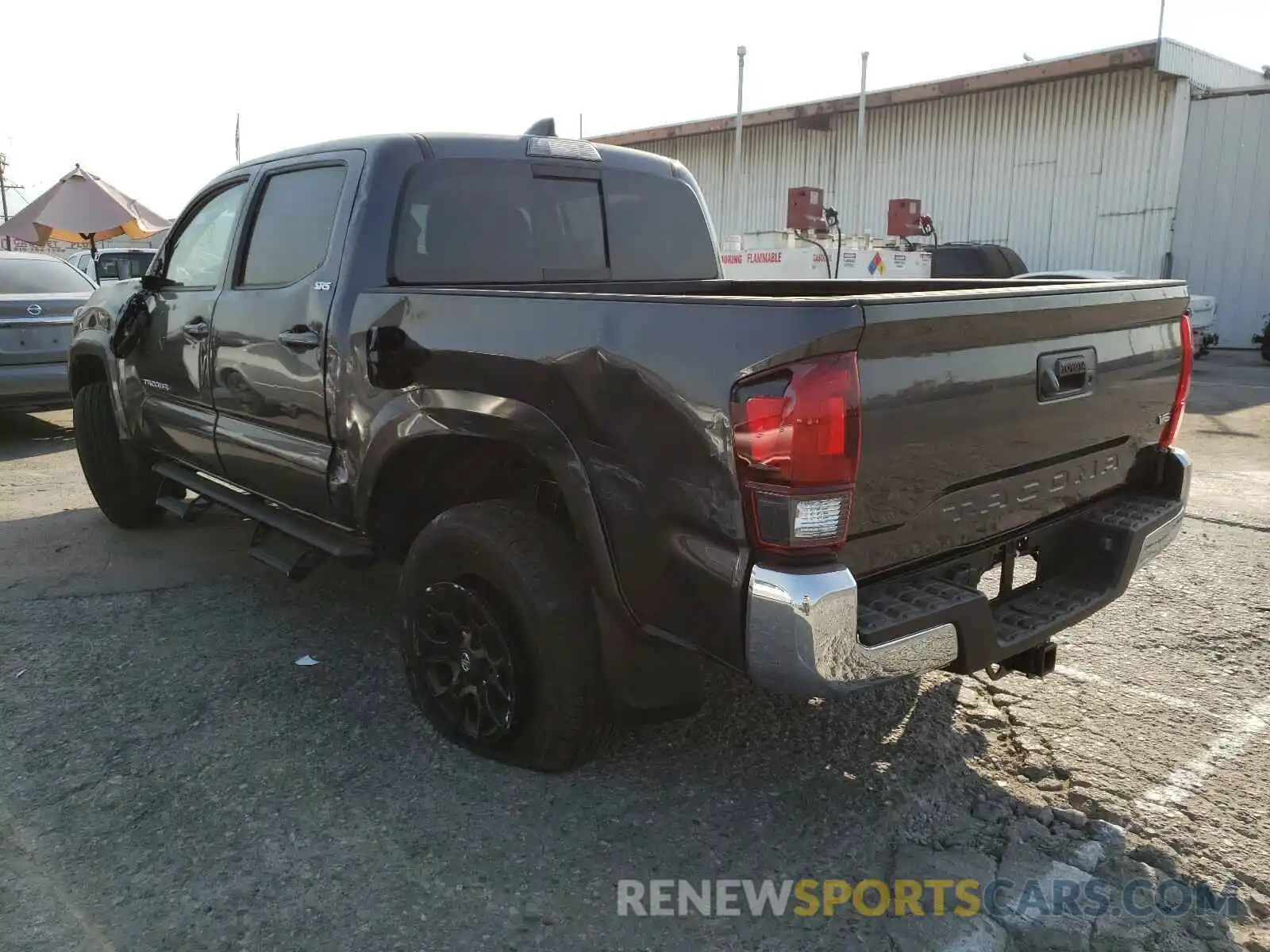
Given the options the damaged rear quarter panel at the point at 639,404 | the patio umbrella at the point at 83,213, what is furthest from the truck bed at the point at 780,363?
Result: the patio umbrella at the point at 83,213

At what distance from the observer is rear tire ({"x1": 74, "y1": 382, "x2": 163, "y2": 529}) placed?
552 centimetres

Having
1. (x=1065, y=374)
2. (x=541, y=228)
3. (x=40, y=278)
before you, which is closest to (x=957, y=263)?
(x=40, y=278)

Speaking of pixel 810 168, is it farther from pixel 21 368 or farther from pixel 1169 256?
pixel 21 368

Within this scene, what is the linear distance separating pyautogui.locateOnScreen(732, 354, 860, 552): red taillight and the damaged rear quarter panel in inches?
1.7

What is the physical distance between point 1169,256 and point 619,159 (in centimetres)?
1799

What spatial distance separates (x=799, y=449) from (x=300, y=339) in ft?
6.95

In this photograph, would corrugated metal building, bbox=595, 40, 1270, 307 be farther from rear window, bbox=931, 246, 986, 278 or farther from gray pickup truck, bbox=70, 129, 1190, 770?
gray pickup truck, bbox=70, 129, 1190, 770

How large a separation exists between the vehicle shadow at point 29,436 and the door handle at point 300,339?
214 inches

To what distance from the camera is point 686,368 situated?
232 centimetres

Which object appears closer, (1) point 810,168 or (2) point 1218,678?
(2) point 1218,678

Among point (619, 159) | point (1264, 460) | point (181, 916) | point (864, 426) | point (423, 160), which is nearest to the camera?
point (864, 426)

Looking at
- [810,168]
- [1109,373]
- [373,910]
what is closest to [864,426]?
[1109,373]
